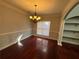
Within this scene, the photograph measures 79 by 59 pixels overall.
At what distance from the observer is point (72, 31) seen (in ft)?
16.1

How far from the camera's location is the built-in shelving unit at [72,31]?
4652 millimetres

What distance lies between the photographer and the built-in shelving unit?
4652 mm

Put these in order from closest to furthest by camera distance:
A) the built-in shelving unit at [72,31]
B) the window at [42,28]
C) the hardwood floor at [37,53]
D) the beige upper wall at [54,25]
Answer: the hardwood floor at [37,53] < the built-in shelving unit at [72,31] < the beige upper wall at [54,25] < the window at [42,28]

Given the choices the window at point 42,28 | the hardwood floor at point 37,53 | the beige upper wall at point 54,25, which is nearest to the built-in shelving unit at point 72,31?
the beige upper wall at point 54,25

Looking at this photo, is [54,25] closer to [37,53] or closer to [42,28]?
[42,28]

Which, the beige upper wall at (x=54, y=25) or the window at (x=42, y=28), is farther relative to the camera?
the window at (x=42, y=28)

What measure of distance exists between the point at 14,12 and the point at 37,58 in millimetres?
3262

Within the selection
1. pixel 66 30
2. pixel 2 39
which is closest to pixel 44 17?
pixel 66 30

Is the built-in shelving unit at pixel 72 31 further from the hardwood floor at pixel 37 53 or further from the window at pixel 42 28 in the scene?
the window at pixel 42 28

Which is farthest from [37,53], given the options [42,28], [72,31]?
[42,28]

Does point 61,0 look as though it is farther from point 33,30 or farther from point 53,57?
point 33,30

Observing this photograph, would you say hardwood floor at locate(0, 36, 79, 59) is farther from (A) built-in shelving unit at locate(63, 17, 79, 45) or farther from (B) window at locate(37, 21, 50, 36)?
(B) window at locate(37, 21, 50, 36)

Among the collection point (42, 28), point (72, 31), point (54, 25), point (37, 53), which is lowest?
point (37, 53)

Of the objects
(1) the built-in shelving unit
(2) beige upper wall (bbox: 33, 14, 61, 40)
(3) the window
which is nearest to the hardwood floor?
(1) the built-in shelving unit
